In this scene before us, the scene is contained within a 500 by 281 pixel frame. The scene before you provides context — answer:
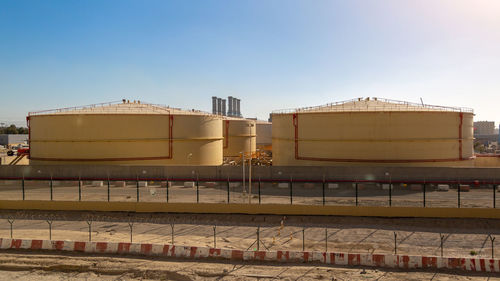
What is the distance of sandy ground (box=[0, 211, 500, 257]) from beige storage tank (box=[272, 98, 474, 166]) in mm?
11581

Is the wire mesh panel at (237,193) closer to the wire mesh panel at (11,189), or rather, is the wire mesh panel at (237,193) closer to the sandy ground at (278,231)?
the sandy ground at (278,231)

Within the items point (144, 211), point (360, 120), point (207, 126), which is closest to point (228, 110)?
point (207, 126)

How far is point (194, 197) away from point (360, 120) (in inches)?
673

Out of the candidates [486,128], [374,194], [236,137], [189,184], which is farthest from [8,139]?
[486,128]

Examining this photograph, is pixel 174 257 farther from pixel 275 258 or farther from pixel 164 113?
pixel 164 113

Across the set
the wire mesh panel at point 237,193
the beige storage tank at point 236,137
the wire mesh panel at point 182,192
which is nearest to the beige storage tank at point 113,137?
the wire mesh panel at point 182,192

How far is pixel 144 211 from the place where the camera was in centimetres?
2389

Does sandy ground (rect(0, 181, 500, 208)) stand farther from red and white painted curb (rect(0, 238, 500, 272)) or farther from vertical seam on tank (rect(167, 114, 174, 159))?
red and white painted curb (rect(0, 238, 500, 272))

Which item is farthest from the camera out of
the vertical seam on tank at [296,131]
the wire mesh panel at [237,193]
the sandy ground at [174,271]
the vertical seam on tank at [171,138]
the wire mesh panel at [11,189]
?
the vertical seam on tank at [296,131]

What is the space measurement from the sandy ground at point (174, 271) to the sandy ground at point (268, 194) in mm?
9028

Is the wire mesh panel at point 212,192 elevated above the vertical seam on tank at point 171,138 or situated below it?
below

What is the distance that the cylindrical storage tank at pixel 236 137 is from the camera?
180ft

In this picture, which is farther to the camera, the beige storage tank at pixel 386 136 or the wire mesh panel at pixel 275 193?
the beige storage tank at pixel 386 136

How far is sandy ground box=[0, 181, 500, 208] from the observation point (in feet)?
79.0
